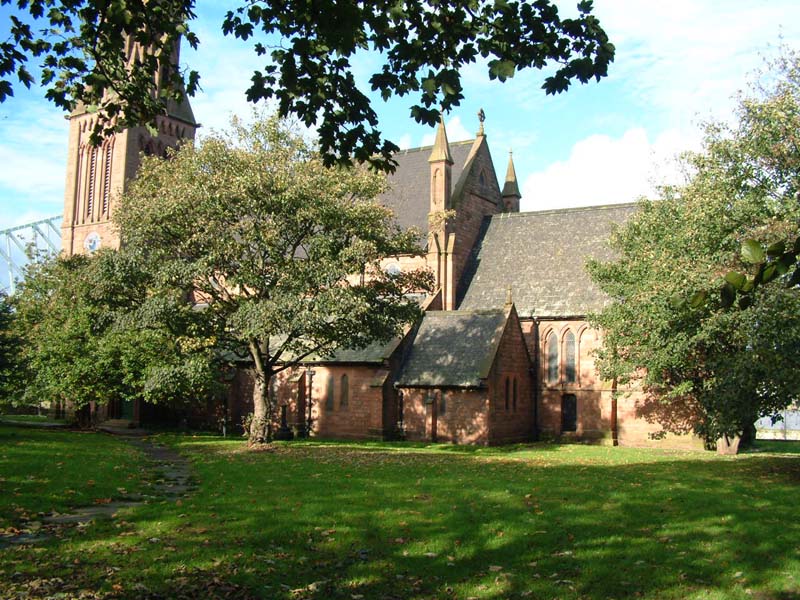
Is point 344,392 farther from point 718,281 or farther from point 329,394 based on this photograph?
point 718,281

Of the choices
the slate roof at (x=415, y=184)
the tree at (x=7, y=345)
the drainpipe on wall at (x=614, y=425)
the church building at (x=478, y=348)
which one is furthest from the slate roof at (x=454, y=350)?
the tree at (x=7, y=345)

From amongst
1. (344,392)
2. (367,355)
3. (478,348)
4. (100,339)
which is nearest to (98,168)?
(100,339)

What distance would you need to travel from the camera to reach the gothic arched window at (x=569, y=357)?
4259 centimetres

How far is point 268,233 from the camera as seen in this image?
28297mm

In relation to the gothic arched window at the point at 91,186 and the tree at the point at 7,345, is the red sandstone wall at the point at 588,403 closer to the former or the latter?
the tree at the point at 7,345

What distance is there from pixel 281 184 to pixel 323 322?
5306 millimetres

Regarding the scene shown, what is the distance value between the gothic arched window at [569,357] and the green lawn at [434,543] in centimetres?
2289

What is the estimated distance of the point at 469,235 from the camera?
160ft

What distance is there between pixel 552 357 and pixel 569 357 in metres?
0.97

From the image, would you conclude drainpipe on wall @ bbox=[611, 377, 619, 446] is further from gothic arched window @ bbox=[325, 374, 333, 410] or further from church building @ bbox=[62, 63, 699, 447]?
gothic arched window @ bbox=[325, 374, 333, 410]

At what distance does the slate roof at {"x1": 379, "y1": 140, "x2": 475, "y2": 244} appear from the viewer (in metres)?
48.6

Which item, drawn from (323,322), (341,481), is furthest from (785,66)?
(341,481)

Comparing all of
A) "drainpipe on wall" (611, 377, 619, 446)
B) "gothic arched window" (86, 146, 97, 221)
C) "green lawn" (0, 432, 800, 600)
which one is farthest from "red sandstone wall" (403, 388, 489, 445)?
"gothic arched window" (86, 146, 97, 221)

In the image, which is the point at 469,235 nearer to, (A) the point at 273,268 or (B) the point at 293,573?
(A) the point at 273,268
